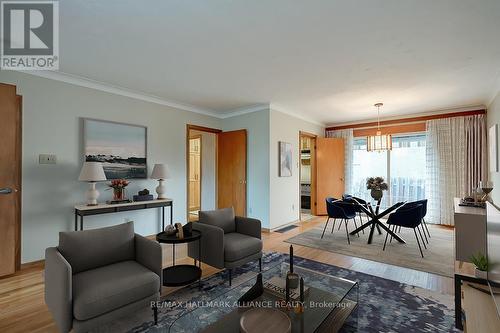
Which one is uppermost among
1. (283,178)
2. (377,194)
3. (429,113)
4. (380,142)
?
(429,113)

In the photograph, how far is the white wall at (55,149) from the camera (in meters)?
3.04

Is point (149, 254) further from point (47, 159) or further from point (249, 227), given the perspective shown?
point (47, 159)

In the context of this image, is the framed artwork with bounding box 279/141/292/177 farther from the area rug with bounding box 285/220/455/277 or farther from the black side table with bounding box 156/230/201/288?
the black side table with bounding box 156/230/201/288

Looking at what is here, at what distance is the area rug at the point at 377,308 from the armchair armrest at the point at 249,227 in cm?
44

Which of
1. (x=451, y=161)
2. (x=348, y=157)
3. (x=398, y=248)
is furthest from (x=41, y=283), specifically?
(x=451, y=161)

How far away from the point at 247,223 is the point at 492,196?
13.9 feet

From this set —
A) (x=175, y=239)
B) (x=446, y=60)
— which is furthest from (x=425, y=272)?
(x=175, y=239)

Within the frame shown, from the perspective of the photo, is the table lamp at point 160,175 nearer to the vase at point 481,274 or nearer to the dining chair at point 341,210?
the dining chair at point 341,210

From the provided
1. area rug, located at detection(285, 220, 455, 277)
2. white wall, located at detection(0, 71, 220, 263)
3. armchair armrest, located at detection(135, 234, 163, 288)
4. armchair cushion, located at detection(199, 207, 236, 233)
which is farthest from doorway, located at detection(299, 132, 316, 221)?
armchair armrest, located at detection(135, 234, 163, 288)

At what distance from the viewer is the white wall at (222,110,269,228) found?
4.85 meters

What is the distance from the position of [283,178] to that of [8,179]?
14.0 ft

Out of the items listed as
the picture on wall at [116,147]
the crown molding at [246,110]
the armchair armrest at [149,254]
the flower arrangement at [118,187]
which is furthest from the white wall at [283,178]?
the armchair armrest at [149,254]

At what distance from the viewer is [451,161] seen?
16.8 feet

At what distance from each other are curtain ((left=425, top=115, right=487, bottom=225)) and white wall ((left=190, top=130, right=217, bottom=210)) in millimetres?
4838
